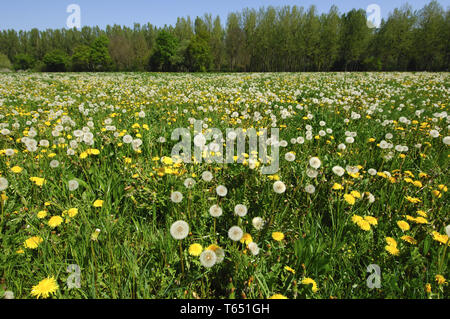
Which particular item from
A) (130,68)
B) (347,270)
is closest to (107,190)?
(347,270)

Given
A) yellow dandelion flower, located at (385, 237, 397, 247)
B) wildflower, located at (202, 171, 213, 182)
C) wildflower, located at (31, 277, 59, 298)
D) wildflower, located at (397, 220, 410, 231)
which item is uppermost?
wildflower, located at (202, 171, 213, 182)

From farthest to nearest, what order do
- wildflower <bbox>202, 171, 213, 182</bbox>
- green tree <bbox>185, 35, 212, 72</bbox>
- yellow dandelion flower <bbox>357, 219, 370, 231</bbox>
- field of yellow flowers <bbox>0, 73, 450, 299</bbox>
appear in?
green tree <bbox>185, 35, 212, 72</bbox>
wildflower <bbox>202, 171, 213, 182</bbox>
yellow dandelion flower <bbox>357, 219, 370, 231</bbox>
field of yellow flowers <bbox>0, 73, 450, 299</bbox>

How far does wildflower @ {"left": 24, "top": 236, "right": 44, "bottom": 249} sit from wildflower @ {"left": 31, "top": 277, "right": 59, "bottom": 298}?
0.33m

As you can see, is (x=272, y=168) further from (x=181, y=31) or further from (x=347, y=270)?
(x=181, y=31)

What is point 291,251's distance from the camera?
1.63m

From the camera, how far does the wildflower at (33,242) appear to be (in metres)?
1.49

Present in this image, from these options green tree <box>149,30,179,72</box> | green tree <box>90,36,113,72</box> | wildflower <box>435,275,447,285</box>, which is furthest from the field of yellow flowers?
green tree <box>90,36,113,72</box>

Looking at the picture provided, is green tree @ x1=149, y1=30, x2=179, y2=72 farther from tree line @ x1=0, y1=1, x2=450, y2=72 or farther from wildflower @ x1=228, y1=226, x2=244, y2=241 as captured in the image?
wildflower @ x1=228, y1=226, x2=244, y2=241

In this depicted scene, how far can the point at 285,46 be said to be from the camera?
52.2 metres

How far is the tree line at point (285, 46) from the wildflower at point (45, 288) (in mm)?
53578

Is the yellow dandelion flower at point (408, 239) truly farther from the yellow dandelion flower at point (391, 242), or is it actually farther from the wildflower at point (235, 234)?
the wildflower at point (235, 234)

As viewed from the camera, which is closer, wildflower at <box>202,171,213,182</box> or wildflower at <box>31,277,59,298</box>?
wildflower at <box>31,277,59,298</box>

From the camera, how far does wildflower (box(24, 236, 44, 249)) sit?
58.6 inches
